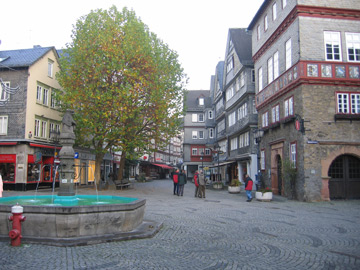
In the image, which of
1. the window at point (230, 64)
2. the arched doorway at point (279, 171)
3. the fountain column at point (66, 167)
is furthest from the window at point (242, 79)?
the fountain column at point (66, 167)

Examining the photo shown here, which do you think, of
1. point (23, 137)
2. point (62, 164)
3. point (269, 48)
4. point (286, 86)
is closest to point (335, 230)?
point (62, 164)

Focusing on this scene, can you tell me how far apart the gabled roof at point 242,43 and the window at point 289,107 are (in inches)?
494

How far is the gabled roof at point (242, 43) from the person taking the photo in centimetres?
3644

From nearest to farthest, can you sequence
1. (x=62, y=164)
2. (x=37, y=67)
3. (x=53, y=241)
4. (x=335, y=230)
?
(x=53, y=241) → (x=335, y=230) → (x=62, y=164) → (x=37, y=67)

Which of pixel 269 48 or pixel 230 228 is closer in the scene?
pixel 230 228

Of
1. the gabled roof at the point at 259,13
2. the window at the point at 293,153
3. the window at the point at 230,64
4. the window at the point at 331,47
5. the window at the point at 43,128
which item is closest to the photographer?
the window at the point at 331,47

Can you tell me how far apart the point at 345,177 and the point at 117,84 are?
17084 millimetres

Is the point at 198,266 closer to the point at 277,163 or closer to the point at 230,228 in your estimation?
the point at 230,228

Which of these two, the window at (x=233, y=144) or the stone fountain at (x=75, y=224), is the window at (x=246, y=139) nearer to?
the window at (x=233, y=144)

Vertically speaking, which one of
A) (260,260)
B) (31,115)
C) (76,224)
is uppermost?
(31,115)

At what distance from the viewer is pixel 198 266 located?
257 inches

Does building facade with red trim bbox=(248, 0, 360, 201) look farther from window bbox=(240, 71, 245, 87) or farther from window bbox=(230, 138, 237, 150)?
window bbox=(230, 138, 237, 150)

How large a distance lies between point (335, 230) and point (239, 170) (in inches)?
1156

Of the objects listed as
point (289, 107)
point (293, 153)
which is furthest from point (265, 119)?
point (293, 153)
